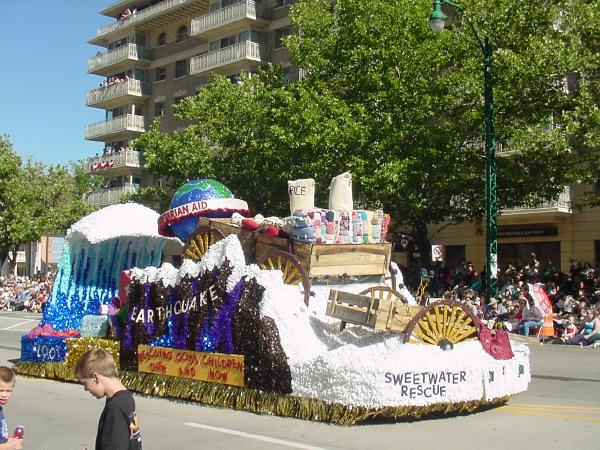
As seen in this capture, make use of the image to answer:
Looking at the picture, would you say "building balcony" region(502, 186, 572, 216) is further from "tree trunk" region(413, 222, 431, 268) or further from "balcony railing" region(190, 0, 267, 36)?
"balcony railing" region(190, 0, 267, 36)

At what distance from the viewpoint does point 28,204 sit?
46.5 m

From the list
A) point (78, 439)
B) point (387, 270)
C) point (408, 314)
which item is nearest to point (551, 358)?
point (387, 270)

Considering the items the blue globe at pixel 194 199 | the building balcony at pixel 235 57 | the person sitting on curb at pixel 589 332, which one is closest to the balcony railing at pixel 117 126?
the building balcony at pixel 235 57

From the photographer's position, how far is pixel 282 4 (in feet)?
137

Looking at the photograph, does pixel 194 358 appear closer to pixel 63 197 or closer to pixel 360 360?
pixel 360 360

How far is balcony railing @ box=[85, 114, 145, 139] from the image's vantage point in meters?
48.3

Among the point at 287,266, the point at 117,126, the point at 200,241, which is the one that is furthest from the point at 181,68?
the point at 287,266

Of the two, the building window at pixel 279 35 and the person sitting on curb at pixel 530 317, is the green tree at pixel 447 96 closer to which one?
the person sitting on curb at pixel 530 317

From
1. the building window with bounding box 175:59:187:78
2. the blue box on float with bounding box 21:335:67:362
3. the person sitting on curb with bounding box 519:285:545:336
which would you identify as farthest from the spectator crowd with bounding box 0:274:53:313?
the person sitting on curb with bounding box 519:285:545:336

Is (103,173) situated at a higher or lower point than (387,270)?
higher

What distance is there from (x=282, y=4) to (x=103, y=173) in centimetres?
1701

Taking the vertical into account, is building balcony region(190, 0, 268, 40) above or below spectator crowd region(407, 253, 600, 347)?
above

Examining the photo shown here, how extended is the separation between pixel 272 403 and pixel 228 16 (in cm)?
3643

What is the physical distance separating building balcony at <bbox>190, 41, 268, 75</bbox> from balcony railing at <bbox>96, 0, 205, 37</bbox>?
4.93 metres
